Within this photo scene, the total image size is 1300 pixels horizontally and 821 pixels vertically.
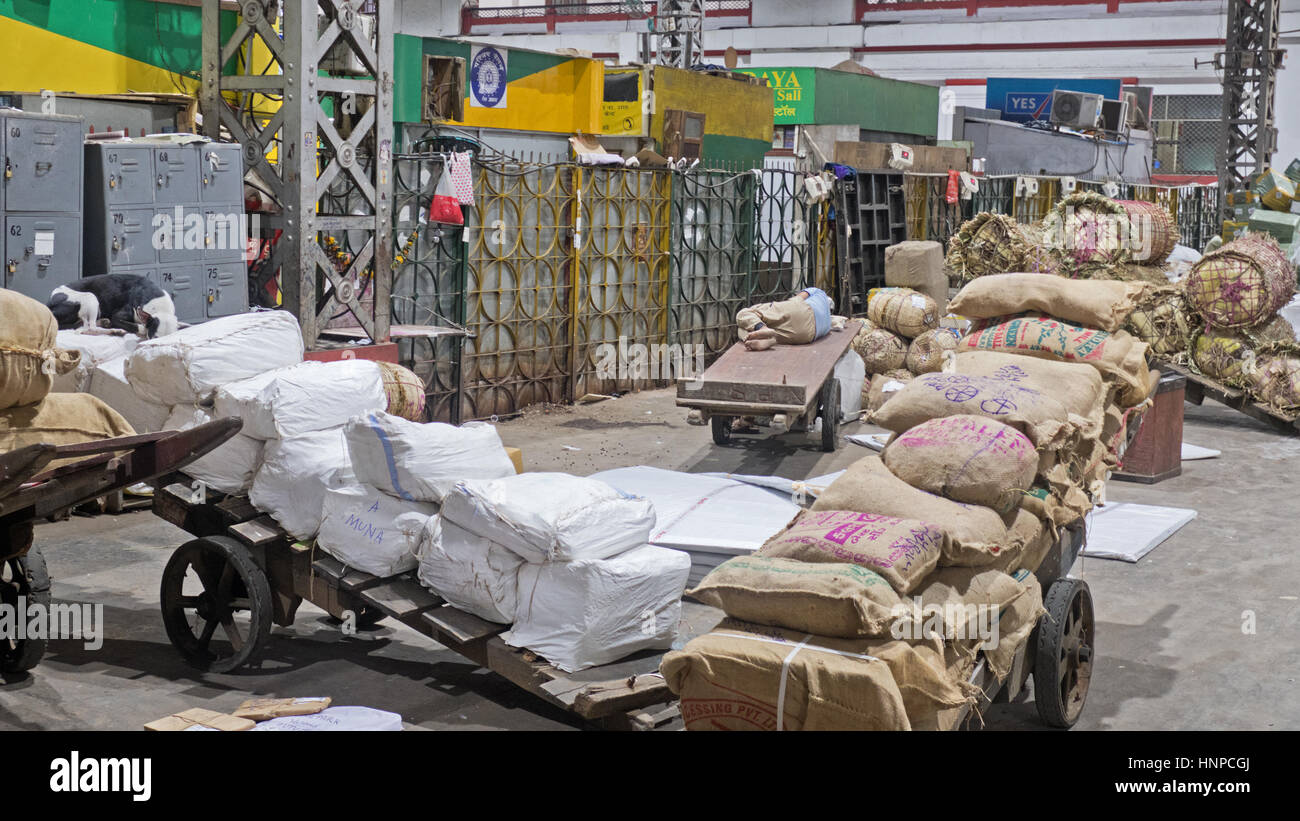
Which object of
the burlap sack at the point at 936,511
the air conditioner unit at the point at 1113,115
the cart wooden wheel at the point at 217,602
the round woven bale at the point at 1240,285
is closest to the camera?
the burlap sack at the point at 936,511

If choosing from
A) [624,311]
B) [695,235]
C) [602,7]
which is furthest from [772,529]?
[602,7]

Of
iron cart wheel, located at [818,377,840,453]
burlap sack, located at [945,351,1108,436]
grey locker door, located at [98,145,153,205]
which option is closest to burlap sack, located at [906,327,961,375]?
iron cart wheel, located at [818,377,840,453]

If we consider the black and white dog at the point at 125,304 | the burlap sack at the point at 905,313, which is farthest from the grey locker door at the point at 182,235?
the burlap sack at the point at 905,313

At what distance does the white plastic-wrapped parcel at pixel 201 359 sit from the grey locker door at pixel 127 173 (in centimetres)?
282

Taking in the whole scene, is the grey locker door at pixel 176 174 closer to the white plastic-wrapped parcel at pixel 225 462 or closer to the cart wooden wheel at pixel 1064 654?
the white plastic-wrapped parcel at pixel 225 462

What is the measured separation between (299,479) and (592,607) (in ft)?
5.32

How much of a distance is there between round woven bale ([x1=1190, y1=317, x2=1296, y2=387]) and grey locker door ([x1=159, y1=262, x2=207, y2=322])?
9.53 meters

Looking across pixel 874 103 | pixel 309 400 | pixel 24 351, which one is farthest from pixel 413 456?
pixel 874 103

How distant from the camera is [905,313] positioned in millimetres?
13164

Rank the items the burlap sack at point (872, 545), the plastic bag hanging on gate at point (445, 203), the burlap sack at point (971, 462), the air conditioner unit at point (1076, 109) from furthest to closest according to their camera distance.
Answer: the air conditioner unit at point (1076, 109), the plastic bag hanging on gate at point (445, 203), the burlap sack at point (971, 462), the burlap sack at point (872, 545)

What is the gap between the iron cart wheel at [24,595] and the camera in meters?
5.46

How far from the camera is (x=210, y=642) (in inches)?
235

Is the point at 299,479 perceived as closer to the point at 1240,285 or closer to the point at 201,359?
the point at 201,359
